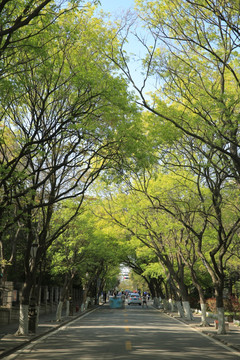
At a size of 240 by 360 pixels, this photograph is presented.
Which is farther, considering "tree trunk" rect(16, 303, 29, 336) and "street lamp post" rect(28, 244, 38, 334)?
"street lamp post" rect(28, 244, 38, 334)

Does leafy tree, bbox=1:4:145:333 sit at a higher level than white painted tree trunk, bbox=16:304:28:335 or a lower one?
higher

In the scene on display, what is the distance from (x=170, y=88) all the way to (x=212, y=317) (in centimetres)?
2363

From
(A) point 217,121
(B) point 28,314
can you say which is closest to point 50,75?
(A) point 217,121

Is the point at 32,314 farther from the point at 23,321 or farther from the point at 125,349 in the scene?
the point at 125,349

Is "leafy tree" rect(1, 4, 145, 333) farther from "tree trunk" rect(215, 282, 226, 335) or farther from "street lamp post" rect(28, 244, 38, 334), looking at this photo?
"tree trunk" rect(215, 282, 226, 335)

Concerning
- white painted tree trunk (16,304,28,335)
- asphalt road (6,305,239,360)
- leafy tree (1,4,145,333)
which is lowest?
asphalt road (6,305,239,360)

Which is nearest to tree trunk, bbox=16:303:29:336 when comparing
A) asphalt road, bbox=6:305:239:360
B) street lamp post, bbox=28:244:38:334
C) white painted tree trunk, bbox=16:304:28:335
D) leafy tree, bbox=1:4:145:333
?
white painted tree trunk, bbox=16:304:28:335

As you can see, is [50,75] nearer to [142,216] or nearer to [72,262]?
[142,216]

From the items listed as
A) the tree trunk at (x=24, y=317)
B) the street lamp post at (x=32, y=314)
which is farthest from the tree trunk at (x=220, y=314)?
the tree trunk at (x=24, y=317)

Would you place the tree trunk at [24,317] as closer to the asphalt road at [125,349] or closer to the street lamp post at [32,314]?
the street lamp post at [32,314]

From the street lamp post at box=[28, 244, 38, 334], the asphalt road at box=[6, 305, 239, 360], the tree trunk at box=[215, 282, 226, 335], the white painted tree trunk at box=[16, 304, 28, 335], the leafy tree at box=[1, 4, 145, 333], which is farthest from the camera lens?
the tree trunk at box=[215, 282, 226, 335]

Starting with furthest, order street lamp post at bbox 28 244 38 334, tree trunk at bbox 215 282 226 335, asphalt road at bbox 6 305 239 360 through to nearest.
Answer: tree trunk at bbox 215 282 226 335
street lamp post at bbox 28 244 38 334
asphalt road at bbox 6 305 239 360

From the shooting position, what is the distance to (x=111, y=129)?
17422 millimetres

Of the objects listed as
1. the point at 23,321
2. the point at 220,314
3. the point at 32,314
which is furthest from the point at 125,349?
the point at 220,314
